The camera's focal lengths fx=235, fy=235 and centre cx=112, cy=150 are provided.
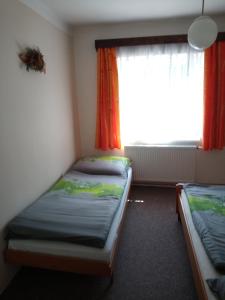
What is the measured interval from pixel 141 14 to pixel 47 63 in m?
1.37

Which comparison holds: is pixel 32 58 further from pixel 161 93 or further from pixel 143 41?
pixel 161 93

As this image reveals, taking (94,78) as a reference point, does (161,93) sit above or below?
below

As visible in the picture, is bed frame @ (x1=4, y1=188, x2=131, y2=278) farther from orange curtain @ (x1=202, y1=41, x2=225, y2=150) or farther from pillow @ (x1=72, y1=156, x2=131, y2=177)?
orange curtain @ (x1=202, y1=41, x2=225, y2=150)

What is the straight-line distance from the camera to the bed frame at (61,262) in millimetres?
1724

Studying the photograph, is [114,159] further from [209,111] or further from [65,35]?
[65,35]

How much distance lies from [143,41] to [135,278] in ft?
9.60

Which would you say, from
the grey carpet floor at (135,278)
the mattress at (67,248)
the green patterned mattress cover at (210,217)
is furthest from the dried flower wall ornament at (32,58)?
the green patterned mattress cover at (210,217)

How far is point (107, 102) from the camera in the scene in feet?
11.7

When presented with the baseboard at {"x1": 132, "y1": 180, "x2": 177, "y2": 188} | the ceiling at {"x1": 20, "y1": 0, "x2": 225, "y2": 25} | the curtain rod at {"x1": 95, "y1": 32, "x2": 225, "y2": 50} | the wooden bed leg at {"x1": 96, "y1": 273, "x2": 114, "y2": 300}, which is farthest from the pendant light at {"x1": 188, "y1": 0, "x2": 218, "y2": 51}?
the baseboard at {"x1": 132, "y1": 180, "x2": 177, "y2": 188}

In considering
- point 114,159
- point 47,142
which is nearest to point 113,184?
point 114,159

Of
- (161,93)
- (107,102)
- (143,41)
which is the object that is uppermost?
(143,41)

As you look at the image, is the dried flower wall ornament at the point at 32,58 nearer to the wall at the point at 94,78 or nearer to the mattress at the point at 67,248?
the wall at the point at 94,78

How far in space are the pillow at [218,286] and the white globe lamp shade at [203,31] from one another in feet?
5.83

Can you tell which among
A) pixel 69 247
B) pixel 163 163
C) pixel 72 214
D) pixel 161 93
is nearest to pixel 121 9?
pixel 161 93
